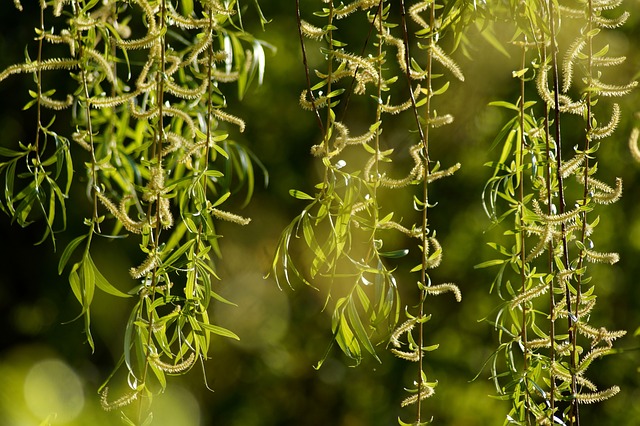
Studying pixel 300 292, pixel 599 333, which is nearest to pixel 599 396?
pixel 599 333

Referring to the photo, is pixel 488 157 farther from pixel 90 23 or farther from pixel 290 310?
pixel 90 23

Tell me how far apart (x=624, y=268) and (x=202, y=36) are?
1.63 m

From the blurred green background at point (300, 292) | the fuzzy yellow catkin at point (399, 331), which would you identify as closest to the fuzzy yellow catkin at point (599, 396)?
the fuzzy yellow catkin at point (399, 331)

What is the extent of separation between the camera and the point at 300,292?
2.20 m

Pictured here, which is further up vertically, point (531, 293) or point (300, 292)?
point (531, 293)

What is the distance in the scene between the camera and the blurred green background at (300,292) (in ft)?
6.61

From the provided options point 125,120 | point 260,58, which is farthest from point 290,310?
point 260,58

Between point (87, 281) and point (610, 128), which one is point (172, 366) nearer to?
point (87, 281)

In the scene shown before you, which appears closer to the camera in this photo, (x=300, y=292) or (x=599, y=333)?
(x=599, y=333)

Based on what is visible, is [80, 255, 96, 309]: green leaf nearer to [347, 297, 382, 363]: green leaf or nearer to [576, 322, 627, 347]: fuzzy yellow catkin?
[347, 297, 382, 363]: green leaf

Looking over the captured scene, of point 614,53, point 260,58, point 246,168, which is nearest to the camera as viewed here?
point 260,58

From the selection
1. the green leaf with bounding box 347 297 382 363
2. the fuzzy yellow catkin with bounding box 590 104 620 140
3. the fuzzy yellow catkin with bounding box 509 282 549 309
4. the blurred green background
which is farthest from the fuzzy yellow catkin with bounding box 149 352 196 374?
the blurred green background

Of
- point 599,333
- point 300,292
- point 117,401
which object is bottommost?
point 300,292

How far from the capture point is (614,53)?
1903 millimetres
